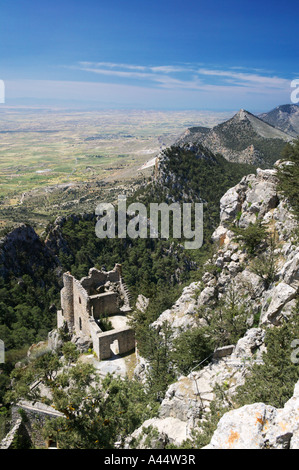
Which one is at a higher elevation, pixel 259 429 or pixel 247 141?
pixel 247 141

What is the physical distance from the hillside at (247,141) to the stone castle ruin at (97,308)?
313ft

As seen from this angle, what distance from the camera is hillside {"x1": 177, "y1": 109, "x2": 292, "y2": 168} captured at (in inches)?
4808

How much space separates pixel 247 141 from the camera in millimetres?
135750

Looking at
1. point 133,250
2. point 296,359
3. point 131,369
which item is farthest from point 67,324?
point 133,250

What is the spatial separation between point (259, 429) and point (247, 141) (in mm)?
142511

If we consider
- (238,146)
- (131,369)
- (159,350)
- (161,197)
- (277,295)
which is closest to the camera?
(277,295)

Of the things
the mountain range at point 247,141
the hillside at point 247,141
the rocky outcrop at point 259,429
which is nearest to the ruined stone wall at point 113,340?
the rocky outcrop at point 259,429

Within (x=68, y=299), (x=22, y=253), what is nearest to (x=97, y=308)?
(x=68, y=299)

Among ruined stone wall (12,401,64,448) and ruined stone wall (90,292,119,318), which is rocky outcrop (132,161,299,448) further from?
ruined stone wall (12,401,64,448)

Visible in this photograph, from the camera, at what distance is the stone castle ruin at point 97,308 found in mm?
24609

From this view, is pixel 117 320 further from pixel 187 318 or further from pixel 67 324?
pixel 187 318

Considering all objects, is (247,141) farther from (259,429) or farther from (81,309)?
(259,429)

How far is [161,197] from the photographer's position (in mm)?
78938
